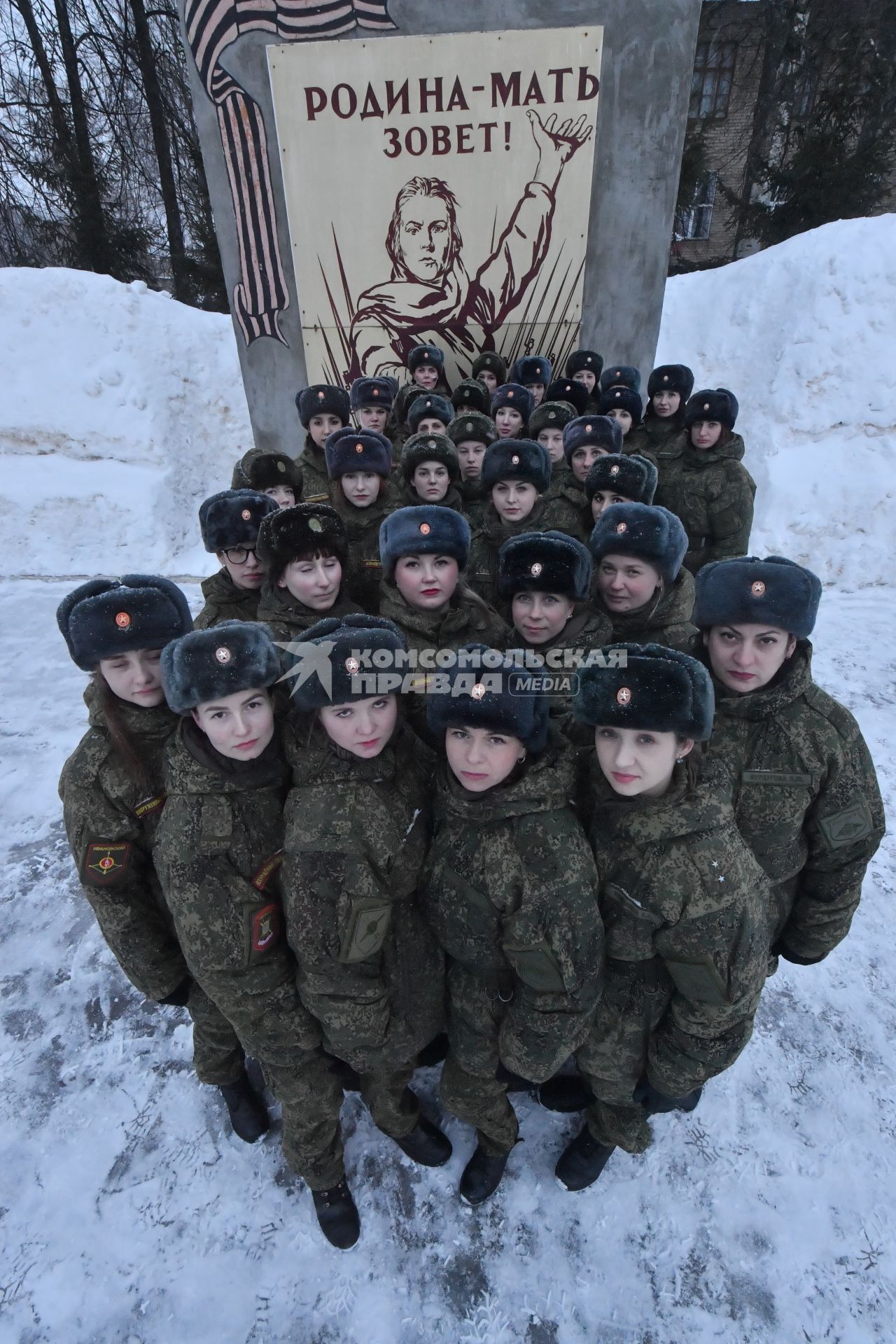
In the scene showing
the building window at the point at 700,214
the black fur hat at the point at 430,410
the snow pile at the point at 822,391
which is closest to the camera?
the black fur hat at the point at 430,410

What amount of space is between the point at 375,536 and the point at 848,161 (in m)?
11.9

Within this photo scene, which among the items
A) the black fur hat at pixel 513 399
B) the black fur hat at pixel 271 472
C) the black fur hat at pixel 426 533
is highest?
the black fur hat at pixel 513 399

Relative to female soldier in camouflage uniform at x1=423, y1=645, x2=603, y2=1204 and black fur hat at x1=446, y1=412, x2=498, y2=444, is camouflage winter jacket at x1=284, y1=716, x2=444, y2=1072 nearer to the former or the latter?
female soldier in camouflage uniform at x1=423, y1=645, x2=603, y2=1204

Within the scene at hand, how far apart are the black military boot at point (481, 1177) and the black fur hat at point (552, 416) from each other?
13.4 feet

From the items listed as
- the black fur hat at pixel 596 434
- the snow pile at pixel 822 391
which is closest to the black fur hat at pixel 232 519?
the black fur hat at pixel 596 434

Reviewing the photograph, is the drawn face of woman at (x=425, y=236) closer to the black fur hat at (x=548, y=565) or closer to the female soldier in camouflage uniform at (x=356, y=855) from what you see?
the black fur hat at (x=548, y=565)

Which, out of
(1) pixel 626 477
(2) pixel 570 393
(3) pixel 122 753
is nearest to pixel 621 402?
(2) pixel 570 393

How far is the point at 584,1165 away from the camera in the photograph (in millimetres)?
2195

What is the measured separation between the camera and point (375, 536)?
147 inches

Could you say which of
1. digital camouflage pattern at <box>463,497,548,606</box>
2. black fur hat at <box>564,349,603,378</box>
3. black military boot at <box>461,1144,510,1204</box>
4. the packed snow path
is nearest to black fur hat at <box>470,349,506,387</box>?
black fur hat at <box>564,349,603,378</box>

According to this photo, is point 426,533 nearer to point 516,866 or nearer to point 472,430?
point 516,866

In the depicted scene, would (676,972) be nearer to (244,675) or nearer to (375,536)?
(244,675)

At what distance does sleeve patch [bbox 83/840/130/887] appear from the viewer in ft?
6.32

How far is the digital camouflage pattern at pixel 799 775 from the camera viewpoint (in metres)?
1.96
